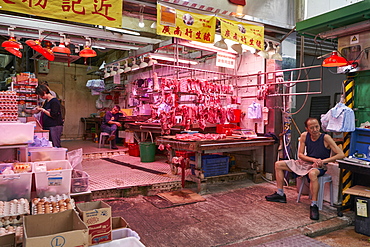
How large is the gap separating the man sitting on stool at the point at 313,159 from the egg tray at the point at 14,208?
169 inches

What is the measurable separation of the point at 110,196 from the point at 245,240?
9.44ft

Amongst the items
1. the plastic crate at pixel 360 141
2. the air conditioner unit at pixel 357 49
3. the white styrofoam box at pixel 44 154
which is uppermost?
the air conditioner unit at pixel 357 49

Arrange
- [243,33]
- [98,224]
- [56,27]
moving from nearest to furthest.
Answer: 1. [98,224]
2. [243,33]
3. [56,27]

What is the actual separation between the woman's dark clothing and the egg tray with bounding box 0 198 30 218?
360 cm

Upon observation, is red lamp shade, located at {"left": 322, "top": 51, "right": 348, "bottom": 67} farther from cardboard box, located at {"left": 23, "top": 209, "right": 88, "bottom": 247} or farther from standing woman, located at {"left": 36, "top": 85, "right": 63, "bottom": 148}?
standing woman, located at {"left": 36, "top": 85, "right": 63, "bottom": 148}

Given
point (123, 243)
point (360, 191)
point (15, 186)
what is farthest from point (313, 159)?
point (15, 186)

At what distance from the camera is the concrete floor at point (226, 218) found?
160 inches

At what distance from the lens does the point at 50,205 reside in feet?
10.7

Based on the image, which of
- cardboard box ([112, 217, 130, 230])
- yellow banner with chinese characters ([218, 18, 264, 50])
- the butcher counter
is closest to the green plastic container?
the butcher counter

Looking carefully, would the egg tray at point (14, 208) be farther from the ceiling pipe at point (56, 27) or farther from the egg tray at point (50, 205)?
the ceiling pipe at point (56, 27)

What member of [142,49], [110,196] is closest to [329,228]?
[110,196]

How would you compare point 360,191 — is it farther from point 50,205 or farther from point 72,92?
point 72,92

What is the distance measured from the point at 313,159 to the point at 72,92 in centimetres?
1312

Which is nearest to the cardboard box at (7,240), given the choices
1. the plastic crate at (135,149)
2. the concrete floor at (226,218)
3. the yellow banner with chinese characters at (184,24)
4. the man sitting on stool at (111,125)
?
the concrete floor at (226,218)
